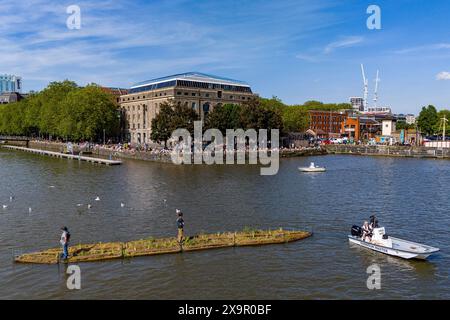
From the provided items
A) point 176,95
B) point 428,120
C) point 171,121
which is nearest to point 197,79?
point 176,95

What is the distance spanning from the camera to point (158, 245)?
109ft

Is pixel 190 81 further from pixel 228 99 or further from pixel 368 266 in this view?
pixel 368 266

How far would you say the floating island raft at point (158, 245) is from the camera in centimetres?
3066

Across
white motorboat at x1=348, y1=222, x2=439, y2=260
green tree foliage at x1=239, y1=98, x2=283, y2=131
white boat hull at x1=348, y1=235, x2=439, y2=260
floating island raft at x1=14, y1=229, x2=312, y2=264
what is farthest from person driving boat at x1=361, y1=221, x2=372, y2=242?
green tree foliage at x1=239, y1=98, x2=283, y2=131

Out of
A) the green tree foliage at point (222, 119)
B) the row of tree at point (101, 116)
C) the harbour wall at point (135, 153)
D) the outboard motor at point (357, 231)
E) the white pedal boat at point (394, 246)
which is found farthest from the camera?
the green tree foliage at point (222, 119)

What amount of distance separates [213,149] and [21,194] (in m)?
68.6

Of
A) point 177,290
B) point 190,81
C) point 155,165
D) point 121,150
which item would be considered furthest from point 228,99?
point 177,290

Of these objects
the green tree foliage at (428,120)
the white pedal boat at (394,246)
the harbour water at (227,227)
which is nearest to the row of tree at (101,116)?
the harbour water at (227,227)

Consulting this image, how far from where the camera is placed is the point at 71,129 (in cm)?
14975

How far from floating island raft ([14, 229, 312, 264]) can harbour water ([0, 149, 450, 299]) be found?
2.56 feet

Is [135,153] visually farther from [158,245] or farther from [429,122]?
[429,122]

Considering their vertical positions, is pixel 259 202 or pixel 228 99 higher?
pixel 228 99

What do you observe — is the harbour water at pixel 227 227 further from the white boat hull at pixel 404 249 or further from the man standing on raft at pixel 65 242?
the man standing on raft at pixel 65 242

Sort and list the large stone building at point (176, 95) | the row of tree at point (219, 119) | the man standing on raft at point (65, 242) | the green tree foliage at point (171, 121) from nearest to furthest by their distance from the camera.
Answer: the man standing on raft at point (65, 242), the green tree foliage at point (171, 121), the row of tree at point (219, 119), the large stone building at point (176, 95)
